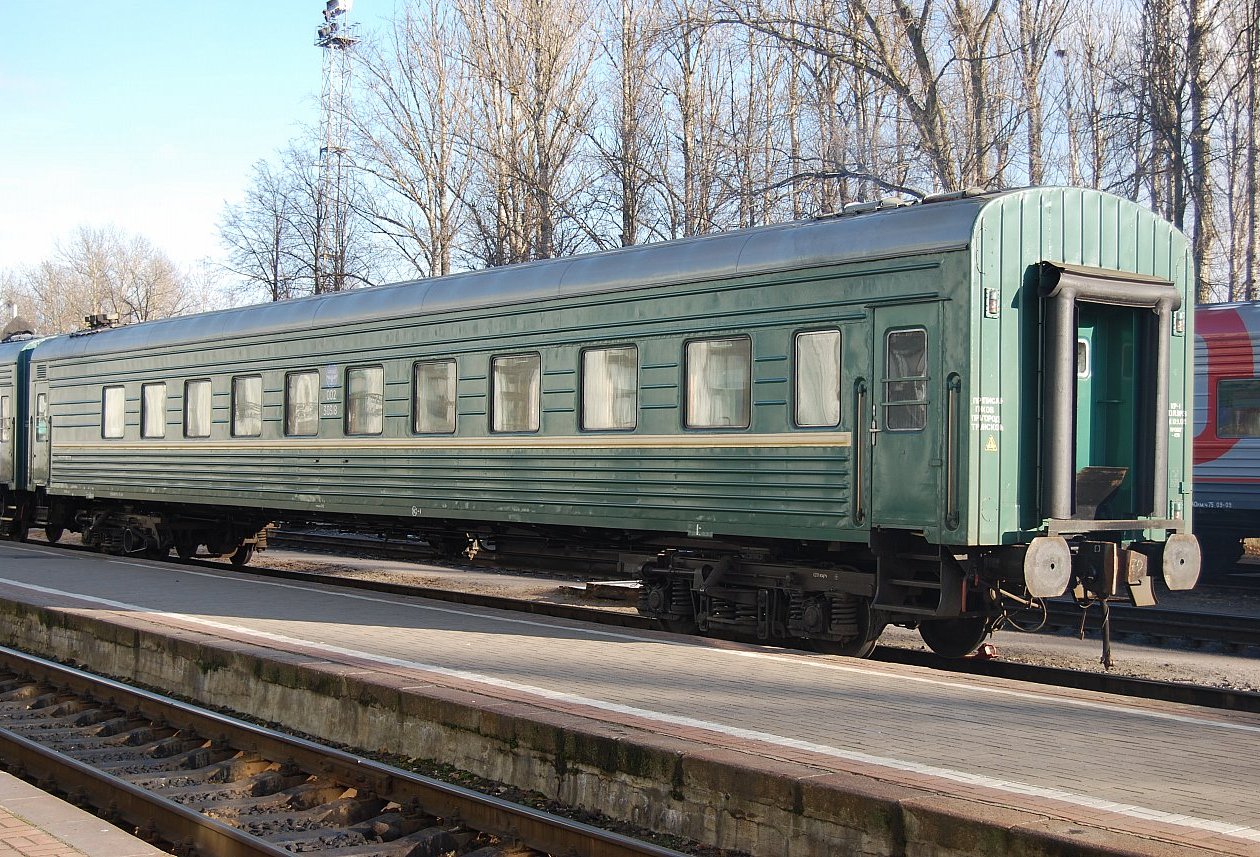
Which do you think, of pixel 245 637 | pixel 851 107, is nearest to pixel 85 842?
pixel 245 637

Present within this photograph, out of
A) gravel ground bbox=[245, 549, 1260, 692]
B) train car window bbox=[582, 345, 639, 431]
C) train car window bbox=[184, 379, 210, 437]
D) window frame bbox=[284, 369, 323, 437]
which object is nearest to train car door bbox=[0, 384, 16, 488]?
gravel ground bbox=[245, 549, 1260, 692]

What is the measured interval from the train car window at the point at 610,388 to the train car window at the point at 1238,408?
9429mm

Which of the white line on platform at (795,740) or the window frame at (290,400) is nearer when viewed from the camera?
the white line on platform at (795,740)

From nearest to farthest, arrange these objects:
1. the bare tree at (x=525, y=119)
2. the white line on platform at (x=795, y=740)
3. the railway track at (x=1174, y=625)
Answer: the white line on platform at (x=795, y=740)
the railway track at (x=1174, y=625)
the bare tree at (x=525, y=119)

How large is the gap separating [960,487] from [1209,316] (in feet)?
32.2

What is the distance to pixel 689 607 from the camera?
37.3 ft

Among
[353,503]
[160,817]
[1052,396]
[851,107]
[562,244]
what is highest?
[851,107]

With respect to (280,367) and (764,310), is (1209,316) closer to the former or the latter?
(764,310)

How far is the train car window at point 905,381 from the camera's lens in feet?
30.2

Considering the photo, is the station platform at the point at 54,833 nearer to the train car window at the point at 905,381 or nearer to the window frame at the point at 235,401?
the train car window at the point at 905,381

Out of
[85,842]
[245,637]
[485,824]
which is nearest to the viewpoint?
[85,842]

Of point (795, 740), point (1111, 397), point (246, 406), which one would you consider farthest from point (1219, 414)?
point (795, 740)

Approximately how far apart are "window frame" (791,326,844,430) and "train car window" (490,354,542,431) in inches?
119

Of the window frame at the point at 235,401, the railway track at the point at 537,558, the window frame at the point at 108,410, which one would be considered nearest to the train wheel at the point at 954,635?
the railway track at the point at 537,558
